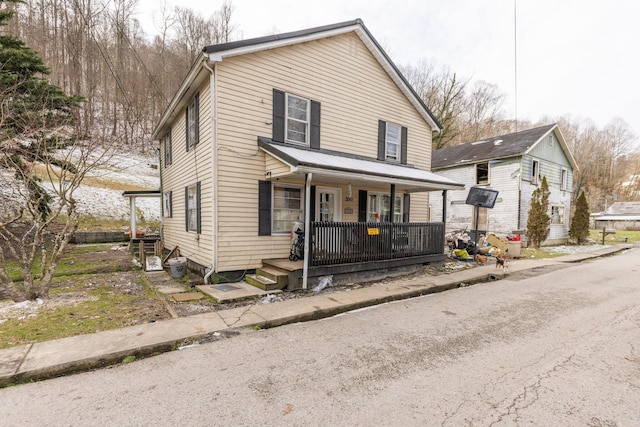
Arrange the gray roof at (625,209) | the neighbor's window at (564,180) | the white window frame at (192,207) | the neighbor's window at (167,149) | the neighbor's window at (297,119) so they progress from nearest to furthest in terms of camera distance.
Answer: the neighbor's window at (297,119)
the white window frame at (192,207)
the neighbor's window at (167,149)
the neighbor's window at (564,180)
the gray roof at (625,209)

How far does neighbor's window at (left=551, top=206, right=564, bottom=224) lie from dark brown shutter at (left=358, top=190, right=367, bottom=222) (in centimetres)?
1586

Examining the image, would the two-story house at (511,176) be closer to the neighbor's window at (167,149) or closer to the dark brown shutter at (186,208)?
the dark brown shutter at (186,208)

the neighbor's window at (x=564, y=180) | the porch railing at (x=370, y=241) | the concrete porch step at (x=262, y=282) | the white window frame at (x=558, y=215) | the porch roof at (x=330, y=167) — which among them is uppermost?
the neighbor's window at (x=564, y=180)

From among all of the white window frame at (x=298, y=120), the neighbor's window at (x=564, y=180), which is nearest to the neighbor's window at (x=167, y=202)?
the white window frame at (x=298, y=120)

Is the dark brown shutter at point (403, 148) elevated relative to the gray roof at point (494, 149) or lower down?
lower down

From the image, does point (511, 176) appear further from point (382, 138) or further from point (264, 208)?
point (264, 208)

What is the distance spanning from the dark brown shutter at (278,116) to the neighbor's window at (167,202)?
610cm

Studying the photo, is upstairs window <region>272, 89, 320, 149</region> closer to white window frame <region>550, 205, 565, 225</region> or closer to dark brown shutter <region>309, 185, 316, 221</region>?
dark brown shutter <region>309, 185, 316, 221</region>

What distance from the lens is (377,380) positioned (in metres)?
3.19

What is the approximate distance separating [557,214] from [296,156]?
20334 mm

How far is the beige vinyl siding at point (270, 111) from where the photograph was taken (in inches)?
282

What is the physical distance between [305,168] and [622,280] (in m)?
9.84

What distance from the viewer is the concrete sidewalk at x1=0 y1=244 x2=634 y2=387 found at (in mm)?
3389

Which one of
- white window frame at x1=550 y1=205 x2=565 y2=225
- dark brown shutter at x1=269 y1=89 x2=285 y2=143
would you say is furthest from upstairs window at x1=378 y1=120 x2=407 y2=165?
white window frame at x1=550 y1=205 x2=565 y2=225
